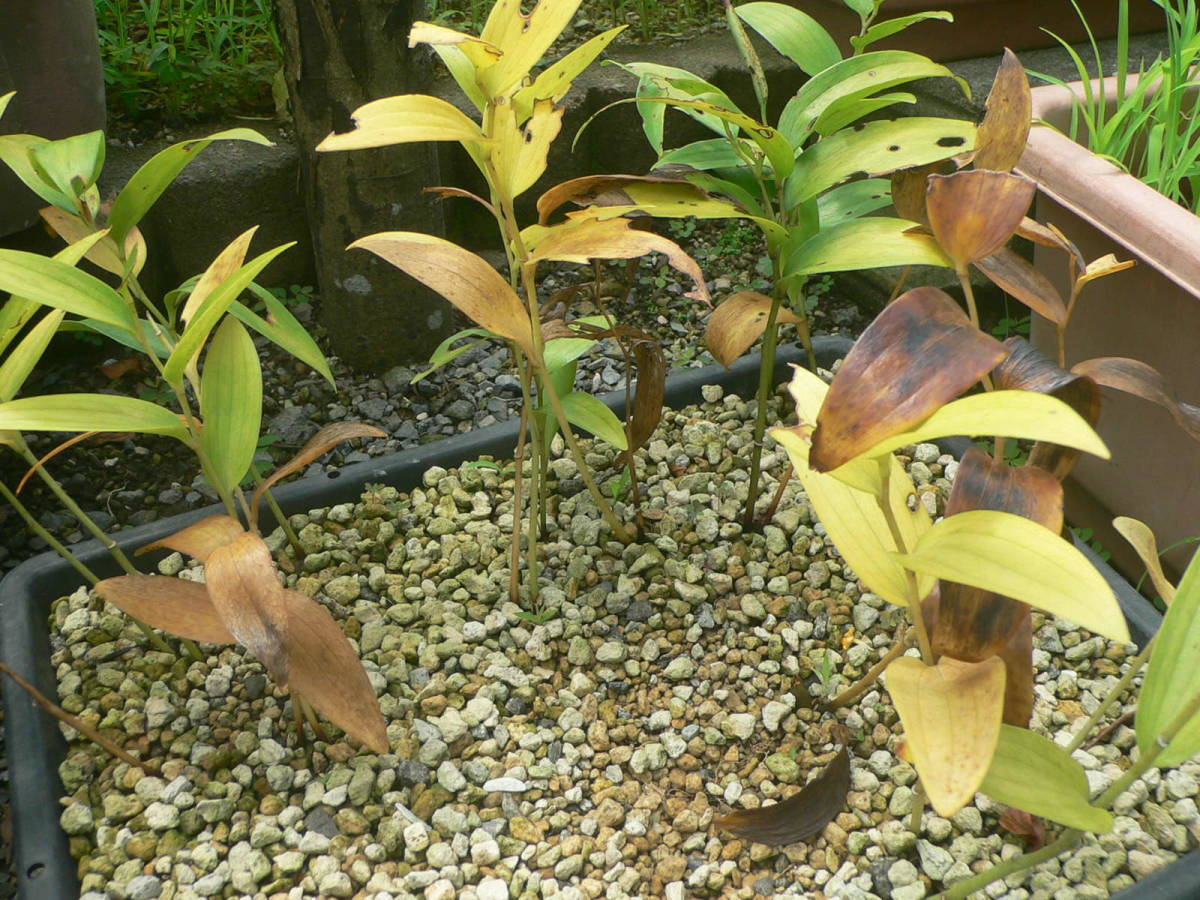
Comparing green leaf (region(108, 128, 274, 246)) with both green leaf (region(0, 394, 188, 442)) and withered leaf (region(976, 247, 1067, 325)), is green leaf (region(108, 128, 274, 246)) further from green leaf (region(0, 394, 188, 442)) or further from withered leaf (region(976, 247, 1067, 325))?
withered leaf (region(976, 247, 1067, 325))

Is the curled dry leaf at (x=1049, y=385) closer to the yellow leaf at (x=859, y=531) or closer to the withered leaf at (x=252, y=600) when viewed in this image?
the yellow leaf at (x=859, y=531)

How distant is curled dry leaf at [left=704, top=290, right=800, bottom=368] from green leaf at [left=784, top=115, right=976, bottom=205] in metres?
0.10

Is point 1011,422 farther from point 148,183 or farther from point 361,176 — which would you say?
point 361,176

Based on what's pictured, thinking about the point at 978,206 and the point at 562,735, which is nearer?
the point at 978,206

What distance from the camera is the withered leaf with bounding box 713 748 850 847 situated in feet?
2.73

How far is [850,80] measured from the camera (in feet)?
2.95

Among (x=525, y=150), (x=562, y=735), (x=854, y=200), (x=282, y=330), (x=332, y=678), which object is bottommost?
(x=562, y=735)

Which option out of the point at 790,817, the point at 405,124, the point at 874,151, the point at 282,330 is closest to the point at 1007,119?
the point at 874,151

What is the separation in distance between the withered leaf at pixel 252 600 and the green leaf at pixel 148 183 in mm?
290

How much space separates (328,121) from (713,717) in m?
0.86

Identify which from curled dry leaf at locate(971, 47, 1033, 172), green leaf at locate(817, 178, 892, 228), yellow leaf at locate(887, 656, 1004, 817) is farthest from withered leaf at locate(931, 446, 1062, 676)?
green leaf at locate(817, 178, 892, 228)

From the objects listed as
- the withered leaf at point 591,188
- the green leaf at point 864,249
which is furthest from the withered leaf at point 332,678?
the green leaf at point 864,249

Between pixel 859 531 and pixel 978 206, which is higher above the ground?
pixel 978 206

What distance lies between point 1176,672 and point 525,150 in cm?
55
